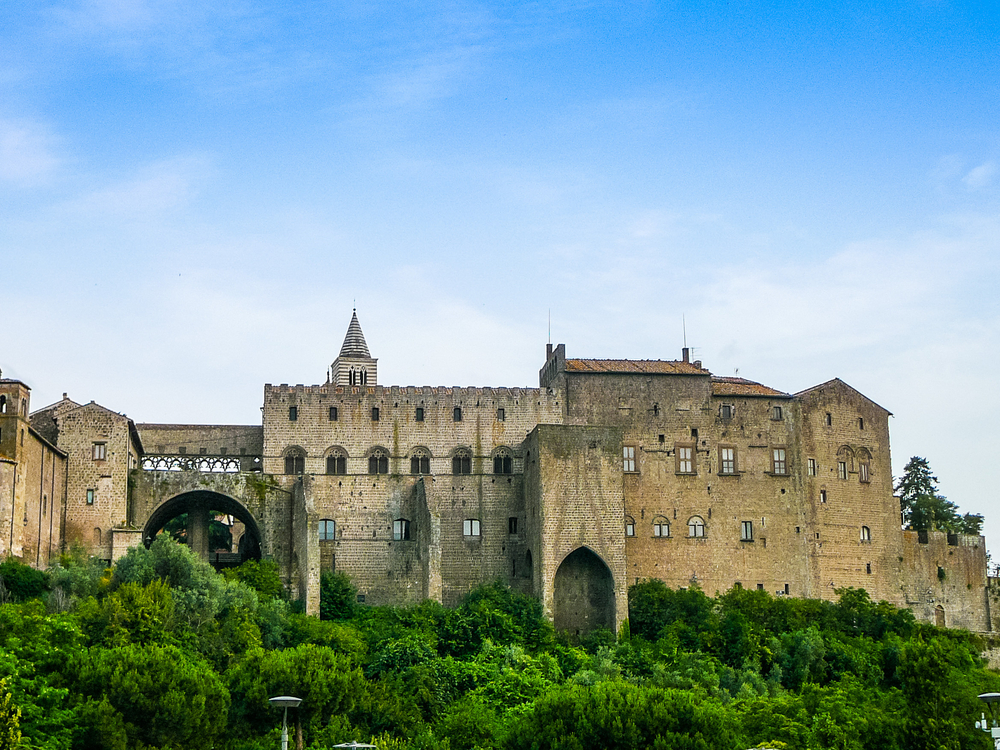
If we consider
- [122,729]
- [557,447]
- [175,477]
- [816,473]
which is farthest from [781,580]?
[122,729]

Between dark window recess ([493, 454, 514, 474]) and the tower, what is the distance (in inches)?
872

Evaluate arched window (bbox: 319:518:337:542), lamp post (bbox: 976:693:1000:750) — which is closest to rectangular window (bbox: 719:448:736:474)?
arched window (bbox: 319:518:337:542)

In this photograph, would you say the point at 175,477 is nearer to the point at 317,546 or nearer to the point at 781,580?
the point at 317,546

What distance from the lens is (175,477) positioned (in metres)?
64.6

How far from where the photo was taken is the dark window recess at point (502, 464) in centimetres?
6844

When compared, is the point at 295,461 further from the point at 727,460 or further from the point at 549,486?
the point at 727,460

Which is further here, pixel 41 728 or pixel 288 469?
pixel 288 469

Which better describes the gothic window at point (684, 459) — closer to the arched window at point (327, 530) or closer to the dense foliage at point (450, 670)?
the dense foliage at point (450, 670)

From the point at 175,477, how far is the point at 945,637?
1320 inches

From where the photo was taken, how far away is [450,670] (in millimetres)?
55969

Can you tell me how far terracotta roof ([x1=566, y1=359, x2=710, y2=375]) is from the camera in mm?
69062

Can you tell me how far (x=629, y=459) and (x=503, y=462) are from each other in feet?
18.3

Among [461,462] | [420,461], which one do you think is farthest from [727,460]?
[420,461]

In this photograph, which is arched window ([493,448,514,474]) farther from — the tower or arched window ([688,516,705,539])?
the tower
